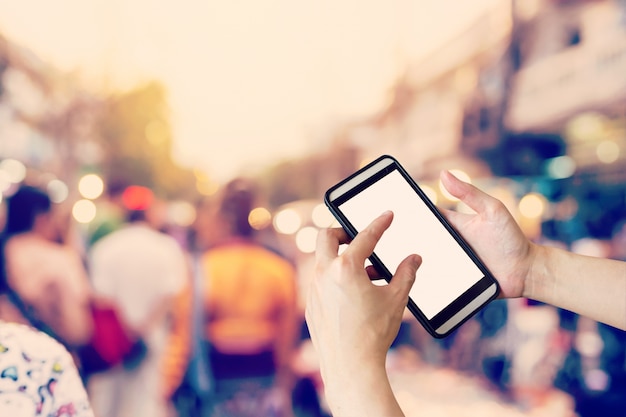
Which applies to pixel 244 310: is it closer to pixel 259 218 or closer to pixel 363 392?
pixel 259 218

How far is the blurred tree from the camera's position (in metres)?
2.03

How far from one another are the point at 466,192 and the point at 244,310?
136cm

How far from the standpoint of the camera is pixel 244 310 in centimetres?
205

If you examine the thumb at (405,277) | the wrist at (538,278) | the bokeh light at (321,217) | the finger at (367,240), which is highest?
the finger at (367,240)

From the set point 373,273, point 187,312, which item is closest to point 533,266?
point 373,273

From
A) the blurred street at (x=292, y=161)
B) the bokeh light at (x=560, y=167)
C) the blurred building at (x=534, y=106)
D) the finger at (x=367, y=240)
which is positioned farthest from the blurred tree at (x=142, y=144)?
the finger at (x=367, y=240)

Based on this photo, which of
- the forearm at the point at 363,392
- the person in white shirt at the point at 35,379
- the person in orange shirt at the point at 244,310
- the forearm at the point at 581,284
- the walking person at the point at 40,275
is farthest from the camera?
the person in orange shirt at the point at 244,310

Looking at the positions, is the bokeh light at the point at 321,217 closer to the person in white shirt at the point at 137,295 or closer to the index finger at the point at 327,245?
the person in white shirt at the point at 137,295

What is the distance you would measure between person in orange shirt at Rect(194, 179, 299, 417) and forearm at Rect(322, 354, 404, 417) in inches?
61.2

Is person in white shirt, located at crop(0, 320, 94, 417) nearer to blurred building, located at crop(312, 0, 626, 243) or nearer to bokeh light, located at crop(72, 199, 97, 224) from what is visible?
bokeh light, located at crop(72, 199, 97, 224)

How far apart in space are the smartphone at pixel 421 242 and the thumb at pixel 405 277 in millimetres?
177

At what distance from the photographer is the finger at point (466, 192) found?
852mm

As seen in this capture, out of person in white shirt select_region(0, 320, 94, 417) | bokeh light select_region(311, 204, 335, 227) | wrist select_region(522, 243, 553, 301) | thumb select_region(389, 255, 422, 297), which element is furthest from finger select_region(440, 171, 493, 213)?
bokeh light select_region(311, 204, 335, 227)

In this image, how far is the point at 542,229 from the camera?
2268 millimetres
